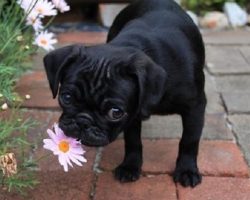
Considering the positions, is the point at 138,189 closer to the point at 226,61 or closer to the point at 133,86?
the point at 133,86

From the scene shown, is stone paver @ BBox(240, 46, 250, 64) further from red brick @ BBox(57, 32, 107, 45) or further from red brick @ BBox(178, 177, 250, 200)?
red brick @ BBox(178, 177, 250, 200)

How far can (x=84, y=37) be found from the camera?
15.2 feet

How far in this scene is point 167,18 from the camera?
2.58 m

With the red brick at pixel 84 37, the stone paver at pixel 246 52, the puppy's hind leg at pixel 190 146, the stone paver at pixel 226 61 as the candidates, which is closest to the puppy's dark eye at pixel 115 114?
the puppy's hind leg at pixel 190 146

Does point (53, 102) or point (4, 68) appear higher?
point (4, 68)

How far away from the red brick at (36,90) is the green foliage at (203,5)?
1.89 m

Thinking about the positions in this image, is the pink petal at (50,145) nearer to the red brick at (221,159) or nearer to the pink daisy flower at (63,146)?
the pink daisy flower at (63,146)

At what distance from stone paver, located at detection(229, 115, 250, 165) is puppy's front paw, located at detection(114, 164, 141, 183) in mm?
571

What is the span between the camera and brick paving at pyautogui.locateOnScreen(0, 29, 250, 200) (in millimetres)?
2412

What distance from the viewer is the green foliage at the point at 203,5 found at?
16.7 feet

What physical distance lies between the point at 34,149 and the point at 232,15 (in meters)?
2.80

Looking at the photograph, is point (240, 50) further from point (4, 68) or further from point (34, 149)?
point (4, 68)

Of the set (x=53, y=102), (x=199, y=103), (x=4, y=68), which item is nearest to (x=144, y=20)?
(x=199, y=103)

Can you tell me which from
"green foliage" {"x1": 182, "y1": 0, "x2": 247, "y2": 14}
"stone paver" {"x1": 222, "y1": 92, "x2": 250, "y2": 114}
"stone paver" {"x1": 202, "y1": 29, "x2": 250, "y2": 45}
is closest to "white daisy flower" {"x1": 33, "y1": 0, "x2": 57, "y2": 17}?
"stone paver" {"x1": 222, "y1": 92, "x2": 250, "y2": 114}
